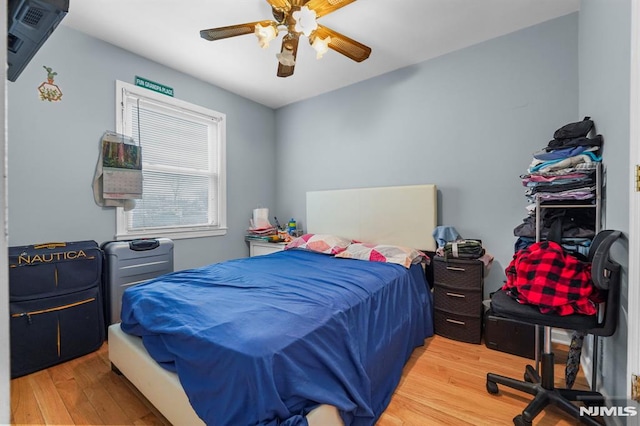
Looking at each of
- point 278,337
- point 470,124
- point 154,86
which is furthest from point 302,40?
point 278,337

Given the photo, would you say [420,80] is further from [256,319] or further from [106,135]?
[106,135]

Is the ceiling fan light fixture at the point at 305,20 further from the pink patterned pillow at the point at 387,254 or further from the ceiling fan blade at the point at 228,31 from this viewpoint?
the pink patterned pillow at the point at 387,254

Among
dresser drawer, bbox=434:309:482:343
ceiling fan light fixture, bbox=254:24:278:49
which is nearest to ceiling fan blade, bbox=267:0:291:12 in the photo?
ceiling fan light fixture, bbox=254:24:278:49

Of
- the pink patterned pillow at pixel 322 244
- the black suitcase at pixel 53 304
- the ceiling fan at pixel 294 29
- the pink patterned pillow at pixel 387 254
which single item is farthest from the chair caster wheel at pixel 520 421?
the black suitcase at pixel 53 304

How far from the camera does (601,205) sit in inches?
65.7

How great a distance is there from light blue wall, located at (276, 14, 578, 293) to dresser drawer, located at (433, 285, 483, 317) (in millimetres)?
453

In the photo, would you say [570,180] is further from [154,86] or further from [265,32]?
[154,86]

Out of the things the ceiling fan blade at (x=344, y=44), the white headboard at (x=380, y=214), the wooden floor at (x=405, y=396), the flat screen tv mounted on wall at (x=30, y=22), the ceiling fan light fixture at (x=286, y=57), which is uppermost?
the ceiling fan blade at (x=344, y=44)

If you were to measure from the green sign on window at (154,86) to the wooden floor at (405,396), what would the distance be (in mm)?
2536

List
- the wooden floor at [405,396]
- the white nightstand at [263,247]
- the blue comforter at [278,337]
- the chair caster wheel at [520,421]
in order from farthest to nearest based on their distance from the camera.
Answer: the white nightstand at [263,247], the wooden floor at [405,396], the chair caster wheel at [520,421], the blue comforter at [278,337]

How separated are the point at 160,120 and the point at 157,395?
2.73 metres

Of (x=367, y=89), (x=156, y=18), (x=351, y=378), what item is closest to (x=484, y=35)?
(x=367, y=89)

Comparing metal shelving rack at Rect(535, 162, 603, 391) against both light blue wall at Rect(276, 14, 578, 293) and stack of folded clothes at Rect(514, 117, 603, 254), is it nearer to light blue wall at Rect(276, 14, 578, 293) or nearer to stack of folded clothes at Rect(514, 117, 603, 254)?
stack of folded clothes at Rect(514, 117, 603, 254)

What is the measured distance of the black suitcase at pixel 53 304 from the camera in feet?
6.24
